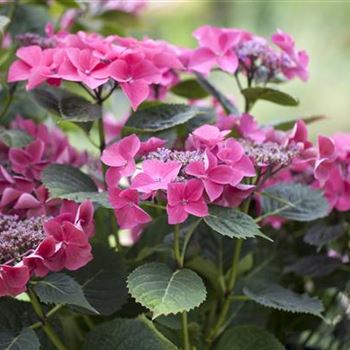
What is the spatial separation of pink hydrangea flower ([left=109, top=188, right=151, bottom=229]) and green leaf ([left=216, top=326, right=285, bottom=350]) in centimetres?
15

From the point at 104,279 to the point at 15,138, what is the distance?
165mm

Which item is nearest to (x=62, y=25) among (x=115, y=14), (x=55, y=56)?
(x=115, y=14)

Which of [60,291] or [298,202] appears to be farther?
[298,202]

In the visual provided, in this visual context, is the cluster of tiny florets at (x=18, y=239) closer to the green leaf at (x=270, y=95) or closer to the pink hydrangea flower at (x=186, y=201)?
the pink hydrangea flower at (x=186, y=201)

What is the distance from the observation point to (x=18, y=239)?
566 mm

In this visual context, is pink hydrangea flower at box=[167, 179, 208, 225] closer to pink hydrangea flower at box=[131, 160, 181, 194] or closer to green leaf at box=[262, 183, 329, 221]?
pink hydrangea flower at box=[131, 160, 181, 194]

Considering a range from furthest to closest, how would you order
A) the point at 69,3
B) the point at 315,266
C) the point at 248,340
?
the point at 69,3, the point at 315,266, the point at 248,340

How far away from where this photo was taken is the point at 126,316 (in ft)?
2.29

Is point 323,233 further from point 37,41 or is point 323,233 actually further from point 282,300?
point 37,41

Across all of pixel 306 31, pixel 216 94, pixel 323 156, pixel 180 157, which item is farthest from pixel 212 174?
pixel 306 31

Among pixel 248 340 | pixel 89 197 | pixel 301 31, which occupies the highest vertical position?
pixel 89 197

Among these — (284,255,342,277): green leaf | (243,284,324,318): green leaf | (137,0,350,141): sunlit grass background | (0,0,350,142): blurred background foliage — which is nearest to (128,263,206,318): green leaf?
(243,284,324,318): green leaf

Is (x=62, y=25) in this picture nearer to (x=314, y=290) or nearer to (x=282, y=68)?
(x=282, y=68)

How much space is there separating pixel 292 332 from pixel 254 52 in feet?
1.03
